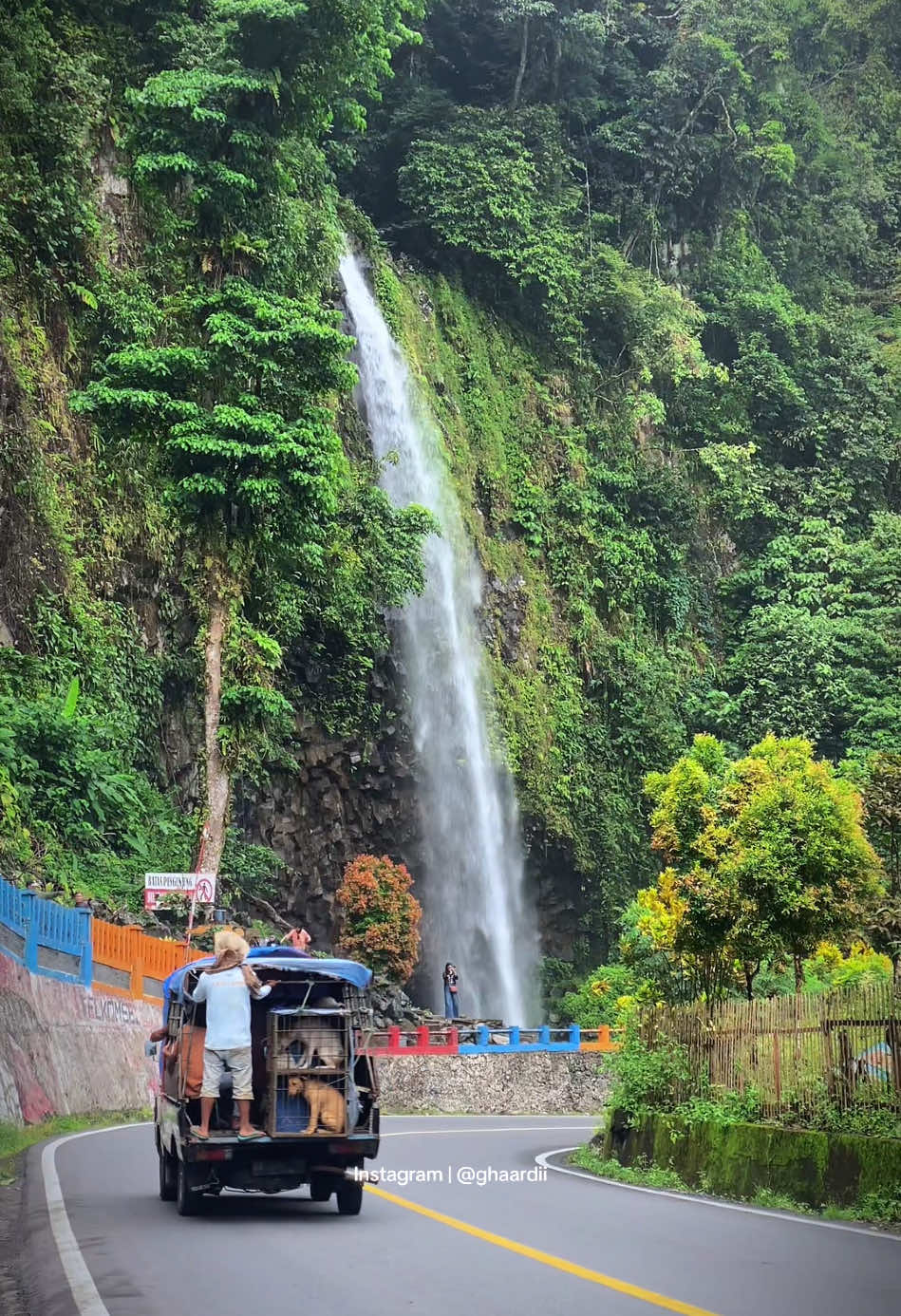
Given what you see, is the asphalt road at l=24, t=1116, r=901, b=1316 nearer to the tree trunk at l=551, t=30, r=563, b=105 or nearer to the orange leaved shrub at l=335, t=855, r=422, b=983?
the orange leaved shrub at l=335, t=855, r=422, b=983

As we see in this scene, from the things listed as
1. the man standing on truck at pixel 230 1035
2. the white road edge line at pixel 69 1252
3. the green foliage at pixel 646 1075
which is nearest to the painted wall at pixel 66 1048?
the white road edge line at pixel 69 1252

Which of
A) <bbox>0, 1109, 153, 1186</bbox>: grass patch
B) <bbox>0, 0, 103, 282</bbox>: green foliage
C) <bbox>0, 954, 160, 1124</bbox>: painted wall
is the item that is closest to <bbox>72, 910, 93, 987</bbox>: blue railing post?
<bbox>0, 954, 160, 1124</bbox>: painted wall

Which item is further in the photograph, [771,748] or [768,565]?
[768,565]

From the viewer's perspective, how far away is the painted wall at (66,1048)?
15.9m

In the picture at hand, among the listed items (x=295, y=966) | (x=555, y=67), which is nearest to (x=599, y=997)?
(x=295, y=966)

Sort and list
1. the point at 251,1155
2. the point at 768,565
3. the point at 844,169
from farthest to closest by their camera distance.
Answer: the point at 844,169
the point at 768,565
the point at 251,1155

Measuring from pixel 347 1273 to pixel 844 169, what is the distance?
172 feet

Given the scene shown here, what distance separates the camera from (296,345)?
27.0 m

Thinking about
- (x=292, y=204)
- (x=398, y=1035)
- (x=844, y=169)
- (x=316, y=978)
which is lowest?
(x=398, y=1035)

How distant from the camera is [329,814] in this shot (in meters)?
32.6

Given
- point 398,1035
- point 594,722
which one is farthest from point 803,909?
point 594,722

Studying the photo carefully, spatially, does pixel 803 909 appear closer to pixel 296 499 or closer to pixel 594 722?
pixel 296 499

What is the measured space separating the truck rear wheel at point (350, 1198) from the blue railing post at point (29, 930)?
380 inches

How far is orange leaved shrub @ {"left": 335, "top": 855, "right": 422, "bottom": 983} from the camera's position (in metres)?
29.7
